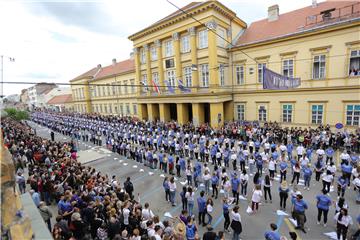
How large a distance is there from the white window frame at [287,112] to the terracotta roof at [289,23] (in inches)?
290

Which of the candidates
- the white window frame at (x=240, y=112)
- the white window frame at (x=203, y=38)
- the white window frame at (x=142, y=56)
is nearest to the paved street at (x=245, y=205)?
the white window frame at (x=240, y=112)

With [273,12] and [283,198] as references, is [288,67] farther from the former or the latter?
[283,198]

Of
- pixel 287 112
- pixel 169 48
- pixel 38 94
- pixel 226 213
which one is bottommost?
pixel 226 213

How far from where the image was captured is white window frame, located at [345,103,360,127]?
56.0ft

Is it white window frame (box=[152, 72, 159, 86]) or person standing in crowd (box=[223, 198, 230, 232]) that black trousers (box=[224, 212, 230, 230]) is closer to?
person standing in crowd (box=[223, 198, 230, 232])

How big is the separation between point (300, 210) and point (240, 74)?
19884 mm

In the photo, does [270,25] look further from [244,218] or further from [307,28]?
[244,218]

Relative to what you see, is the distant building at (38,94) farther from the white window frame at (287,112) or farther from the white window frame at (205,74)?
the white window frame at (287,112)

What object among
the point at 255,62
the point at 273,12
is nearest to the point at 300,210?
the point at 255,62

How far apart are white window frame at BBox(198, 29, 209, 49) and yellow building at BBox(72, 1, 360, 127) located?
110 millimetres

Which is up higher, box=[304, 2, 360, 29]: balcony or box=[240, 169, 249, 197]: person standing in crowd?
box=[304, 2, 360, 29]: balcony

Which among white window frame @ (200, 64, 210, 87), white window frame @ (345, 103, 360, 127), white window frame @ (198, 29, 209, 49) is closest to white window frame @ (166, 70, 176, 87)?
white window frame @ (200, 64, 210, 87)

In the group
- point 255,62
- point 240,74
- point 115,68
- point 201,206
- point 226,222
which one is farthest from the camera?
point 115,68

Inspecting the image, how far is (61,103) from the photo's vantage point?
225 feet
